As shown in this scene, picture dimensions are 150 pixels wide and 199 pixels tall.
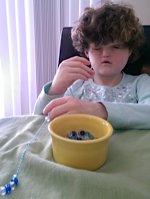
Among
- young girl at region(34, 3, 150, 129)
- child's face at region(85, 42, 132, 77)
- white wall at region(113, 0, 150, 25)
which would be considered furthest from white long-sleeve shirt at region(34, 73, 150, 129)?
white wall at region(113, 0, 150, 25)

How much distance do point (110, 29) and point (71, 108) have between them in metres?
0.46

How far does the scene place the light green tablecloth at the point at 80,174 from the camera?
292 mm

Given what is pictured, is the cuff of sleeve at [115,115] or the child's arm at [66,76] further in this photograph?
the child's arm at [66,76]

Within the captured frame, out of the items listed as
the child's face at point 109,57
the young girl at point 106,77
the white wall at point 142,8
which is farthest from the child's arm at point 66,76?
the white wall at point 142,8

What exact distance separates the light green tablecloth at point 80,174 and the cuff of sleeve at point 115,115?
51mm

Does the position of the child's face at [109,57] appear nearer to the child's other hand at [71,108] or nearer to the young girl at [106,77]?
the young girl at [106,77]

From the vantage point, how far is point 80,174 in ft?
1.02

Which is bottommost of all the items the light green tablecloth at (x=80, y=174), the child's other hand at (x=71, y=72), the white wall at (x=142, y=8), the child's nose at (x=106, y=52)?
the light green tablecloth at (x=80, y=174)

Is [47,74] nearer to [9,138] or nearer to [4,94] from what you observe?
[4,94]

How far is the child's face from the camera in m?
0.73

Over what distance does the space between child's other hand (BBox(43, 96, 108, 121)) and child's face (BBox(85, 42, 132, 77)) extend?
284mm

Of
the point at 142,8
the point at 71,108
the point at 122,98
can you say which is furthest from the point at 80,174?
the point at 142,8

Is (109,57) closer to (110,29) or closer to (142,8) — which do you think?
(110,29)

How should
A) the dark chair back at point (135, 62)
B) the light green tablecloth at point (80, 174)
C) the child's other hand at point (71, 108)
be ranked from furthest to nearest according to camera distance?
the dark chair back at point (135, 62), the child's other hand at point (71, 108), the light green tablecloth at point (80, 174)
